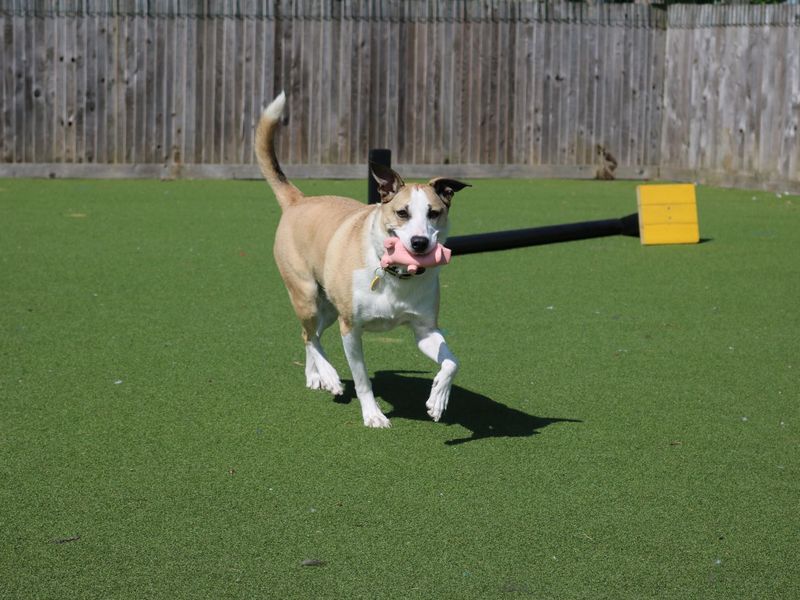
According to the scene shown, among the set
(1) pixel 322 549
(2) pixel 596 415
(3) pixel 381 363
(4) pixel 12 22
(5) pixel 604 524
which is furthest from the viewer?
(4) pixel 12 22

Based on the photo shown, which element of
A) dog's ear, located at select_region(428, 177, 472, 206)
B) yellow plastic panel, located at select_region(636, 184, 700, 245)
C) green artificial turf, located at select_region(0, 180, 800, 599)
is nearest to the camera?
green artificial turf, located at select_region(0, 180, 800, 599)

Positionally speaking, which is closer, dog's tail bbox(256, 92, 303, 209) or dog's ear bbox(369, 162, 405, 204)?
dog's ear bbox(369, 162, 405, 204)

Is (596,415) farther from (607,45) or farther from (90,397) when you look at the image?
(607,45)

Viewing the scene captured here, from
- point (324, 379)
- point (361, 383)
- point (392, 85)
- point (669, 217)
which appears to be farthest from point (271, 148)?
point (392, 85)

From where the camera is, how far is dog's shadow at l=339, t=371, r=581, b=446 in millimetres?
6047

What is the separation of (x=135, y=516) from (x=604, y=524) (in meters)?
1.71

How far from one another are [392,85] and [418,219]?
11.5m

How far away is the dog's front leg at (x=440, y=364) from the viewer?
574 centimetres

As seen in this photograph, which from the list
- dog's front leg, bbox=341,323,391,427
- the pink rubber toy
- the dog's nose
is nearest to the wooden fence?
dog's front leg, bbox=341,323,391,427

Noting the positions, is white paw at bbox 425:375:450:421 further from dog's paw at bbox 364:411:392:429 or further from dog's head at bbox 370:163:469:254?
dog's head at bbox 370:163:469:254

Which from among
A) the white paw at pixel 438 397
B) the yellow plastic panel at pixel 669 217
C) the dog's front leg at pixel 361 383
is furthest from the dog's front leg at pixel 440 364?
the yellow plastic panel at pixel 669 217

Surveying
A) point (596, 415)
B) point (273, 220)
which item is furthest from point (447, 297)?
point (273, 220)

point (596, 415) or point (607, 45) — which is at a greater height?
point (607, 45)

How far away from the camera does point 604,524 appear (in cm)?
479
